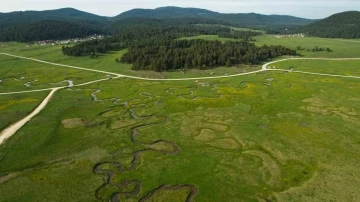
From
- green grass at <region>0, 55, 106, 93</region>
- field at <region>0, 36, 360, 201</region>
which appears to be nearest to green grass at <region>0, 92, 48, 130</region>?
field at <region>0, 36, 360, 201</region>

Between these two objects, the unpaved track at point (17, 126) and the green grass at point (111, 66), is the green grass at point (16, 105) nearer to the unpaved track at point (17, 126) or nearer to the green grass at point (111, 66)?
the unpaved track at point (17, 126)

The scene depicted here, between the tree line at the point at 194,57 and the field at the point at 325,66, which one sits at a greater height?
the tree line at the point at 194,57

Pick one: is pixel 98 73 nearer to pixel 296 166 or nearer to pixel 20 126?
pixel 20 126

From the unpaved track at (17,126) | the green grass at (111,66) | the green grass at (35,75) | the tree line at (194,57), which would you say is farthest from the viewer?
the tree line at (194,57)

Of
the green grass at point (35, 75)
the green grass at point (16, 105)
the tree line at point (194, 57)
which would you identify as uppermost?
the tree line at point (194, 57)

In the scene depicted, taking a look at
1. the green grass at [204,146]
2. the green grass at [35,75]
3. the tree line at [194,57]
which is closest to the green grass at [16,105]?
the green grass at [204,146]

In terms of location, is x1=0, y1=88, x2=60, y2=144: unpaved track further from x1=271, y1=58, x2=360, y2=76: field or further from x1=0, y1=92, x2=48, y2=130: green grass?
x1=271, y1=58, x2=360, y2=76: field

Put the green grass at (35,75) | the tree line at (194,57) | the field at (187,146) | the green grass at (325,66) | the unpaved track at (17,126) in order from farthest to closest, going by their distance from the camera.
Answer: the tree line at (194,57), the green grass at (325,66), the green grass at (35,75), the unpaved track at (17,126), the field at (187,146)

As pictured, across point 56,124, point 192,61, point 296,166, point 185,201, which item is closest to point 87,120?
point 56,124
